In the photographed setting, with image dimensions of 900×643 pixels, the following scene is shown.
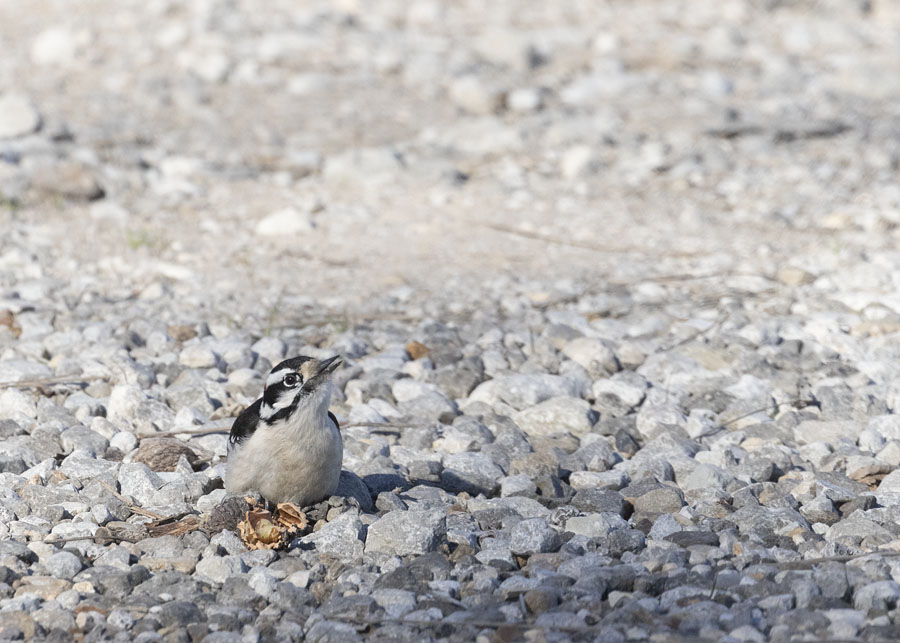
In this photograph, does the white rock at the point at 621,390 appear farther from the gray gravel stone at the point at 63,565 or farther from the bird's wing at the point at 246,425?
the gray gravel stone at the point at 63,565

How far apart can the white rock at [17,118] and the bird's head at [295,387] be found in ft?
20.5

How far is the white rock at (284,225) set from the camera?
871 cm

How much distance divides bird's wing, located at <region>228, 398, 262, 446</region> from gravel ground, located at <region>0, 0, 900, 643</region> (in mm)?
321

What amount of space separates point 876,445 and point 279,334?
3.55 metres

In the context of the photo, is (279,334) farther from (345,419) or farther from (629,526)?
(629,526)

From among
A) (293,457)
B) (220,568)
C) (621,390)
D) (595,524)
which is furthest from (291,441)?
(621,390)

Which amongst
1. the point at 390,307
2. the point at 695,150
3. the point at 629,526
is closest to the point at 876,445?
the point at 629,526

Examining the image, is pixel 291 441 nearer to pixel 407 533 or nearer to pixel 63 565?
pixel 407 533

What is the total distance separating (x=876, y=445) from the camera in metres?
5.79

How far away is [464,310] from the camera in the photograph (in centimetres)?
751

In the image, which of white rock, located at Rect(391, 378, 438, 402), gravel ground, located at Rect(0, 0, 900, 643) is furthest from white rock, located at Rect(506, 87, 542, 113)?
white rock, located at Rect(391, 378, 438, 402)

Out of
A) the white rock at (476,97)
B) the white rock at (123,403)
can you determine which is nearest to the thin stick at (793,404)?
the white rock at (123,403)

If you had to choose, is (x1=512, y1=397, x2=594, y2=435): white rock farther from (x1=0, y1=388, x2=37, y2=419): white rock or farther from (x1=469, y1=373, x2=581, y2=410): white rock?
(x1=0, y1=388, x2=37, y2=419): white rock

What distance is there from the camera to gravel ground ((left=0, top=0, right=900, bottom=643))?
436cm
